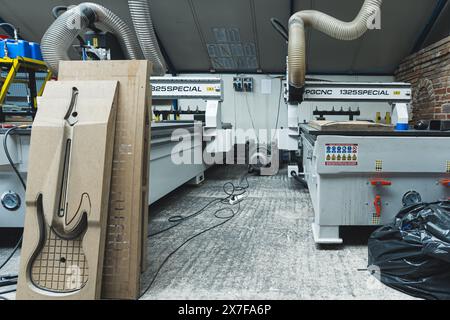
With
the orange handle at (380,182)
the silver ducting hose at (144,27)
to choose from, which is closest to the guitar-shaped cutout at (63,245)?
the silver ducting hose at (144,27)

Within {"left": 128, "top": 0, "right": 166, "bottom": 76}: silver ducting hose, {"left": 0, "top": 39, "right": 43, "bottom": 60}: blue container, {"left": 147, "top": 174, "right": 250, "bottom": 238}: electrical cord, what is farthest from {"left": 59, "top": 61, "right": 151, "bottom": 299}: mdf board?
{"left": 0, "top": 39, "right": 43, "bottom": 60}: blue container

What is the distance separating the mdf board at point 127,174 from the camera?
3.68ft

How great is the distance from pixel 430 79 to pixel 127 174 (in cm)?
416

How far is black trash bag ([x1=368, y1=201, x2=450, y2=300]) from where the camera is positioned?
3.43 feet

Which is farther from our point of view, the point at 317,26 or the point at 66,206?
the point at 317,26

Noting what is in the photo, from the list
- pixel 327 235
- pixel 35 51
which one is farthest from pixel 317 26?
pixel 35 51

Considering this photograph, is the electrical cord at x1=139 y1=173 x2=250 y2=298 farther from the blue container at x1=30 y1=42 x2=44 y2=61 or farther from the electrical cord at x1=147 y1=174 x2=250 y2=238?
the blue container at x1=30 y1=42 x2=44 y2=61

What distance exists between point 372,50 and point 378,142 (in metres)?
3.67

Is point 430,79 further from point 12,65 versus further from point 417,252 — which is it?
point 12,65

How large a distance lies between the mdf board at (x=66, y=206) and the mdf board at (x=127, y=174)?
53 millimetres

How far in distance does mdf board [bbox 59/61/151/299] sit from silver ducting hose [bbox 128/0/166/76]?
88 cm

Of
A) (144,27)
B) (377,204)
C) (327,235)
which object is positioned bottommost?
(327,235)

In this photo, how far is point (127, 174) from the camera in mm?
1153

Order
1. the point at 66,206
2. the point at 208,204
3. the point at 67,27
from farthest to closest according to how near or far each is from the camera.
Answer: the point at 208,204 → the point at 67,27 → the point at 66,206
